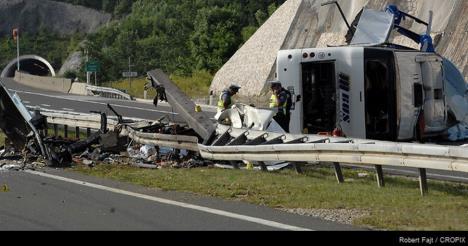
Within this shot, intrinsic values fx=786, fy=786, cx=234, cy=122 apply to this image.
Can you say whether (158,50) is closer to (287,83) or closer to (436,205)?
(287,83)

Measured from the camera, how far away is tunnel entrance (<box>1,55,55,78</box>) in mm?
88062

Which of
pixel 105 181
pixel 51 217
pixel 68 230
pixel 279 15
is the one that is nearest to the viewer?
pixel 68 230

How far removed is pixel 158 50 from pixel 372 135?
6219 centimetres

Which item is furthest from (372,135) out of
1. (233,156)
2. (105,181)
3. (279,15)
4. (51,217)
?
(279,15)

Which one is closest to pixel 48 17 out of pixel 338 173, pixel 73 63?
pixel 73 63

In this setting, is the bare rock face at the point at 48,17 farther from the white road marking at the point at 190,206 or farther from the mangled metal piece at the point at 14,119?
the white road marking at the point at 190,206

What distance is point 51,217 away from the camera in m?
8.94

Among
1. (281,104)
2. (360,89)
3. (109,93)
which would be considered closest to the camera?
(281,104)

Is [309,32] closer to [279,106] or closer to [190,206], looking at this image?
[279,106]

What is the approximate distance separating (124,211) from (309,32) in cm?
3445

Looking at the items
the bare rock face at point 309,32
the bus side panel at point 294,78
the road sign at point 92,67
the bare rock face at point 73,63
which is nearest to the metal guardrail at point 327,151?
the bus side panel at point 294,78

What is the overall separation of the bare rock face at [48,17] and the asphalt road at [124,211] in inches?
4132

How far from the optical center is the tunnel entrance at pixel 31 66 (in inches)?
3467

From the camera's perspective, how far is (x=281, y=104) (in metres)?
14.8
